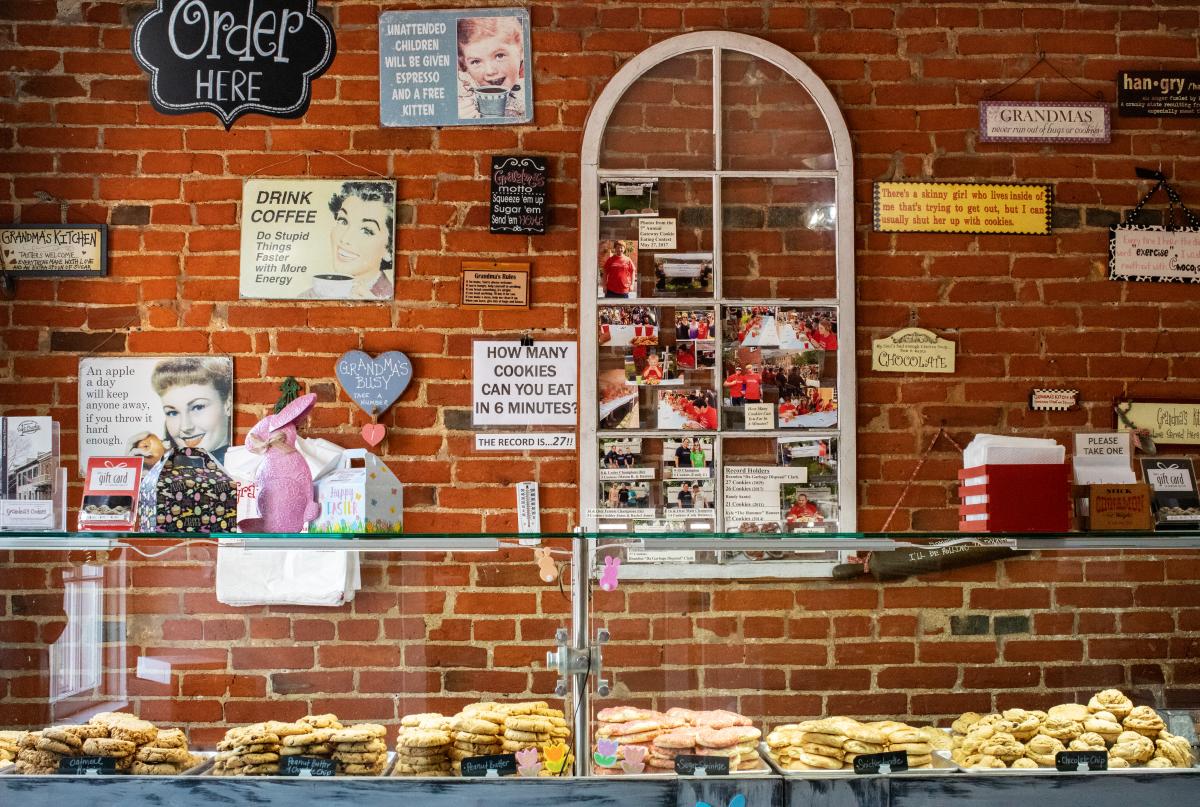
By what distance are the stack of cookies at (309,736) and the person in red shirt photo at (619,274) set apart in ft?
6.26

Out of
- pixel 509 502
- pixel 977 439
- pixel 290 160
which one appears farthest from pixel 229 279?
pixel 977 439

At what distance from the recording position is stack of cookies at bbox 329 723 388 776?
2.09 metres

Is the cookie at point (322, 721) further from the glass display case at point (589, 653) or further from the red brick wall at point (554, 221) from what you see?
the red brick wall at point (554, 221)

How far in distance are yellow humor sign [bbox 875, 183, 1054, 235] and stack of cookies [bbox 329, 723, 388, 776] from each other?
241cm

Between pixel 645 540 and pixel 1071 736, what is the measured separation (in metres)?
0.89

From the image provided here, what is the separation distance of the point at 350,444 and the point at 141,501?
0.67 meters

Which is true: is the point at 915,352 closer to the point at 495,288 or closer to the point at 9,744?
the point at 495,288

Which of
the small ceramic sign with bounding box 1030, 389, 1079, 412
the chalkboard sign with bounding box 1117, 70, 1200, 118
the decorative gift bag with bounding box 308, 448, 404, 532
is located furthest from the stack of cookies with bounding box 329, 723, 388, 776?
the chalkboard sign with bounding box 1117, 70, 1200, 118

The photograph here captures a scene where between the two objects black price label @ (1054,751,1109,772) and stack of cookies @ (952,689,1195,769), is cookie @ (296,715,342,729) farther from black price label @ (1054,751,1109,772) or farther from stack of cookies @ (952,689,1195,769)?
black price label @ (1054,751,1109,772)

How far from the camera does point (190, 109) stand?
374 centimetres

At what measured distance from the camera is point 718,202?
145 inches

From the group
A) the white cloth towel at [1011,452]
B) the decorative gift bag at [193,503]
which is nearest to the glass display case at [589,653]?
the decorative gift bag at [193,503]

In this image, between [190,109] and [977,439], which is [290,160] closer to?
[190,109]

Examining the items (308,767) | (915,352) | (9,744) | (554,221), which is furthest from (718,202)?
(9,744)
